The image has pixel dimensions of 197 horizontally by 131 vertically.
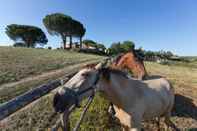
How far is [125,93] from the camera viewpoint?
2861mm

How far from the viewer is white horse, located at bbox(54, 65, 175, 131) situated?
237 centimetres

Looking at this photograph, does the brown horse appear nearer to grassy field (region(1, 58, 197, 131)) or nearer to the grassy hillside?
grassy field (region(1, 58, 197, 131))

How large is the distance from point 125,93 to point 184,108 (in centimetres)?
371

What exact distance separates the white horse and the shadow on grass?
206 cm

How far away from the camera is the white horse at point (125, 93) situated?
2.37 metres

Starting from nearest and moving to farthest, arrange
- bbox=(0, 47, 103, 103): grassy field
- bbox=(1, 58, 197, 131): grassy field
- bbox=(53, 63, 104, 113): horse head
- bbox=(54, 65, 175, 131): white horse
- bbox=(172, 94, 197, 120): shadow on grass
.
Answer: bbox=(53, 63, 104, 113): horse head < bbox=(54, 65, 175, 131): white horse < bbox=(1, 58, 197, 131): grassy field < bbox=(172, 94, 197, 120): shadow on grass < bbox=(0, 47, 103, 103): grassy field

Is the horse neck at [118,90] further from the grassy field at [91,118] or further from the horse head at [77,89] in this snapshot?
the grassy field at [91,118]

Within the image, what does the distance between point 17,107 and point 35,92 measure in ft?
1.63

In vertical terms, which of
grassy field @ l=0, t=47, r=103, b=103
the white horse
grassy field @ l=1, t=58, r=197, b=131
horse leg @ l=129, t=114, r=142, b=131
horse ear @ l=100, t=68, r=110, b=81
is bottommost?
grassy field @ l=0, t=47, r=103, b=103

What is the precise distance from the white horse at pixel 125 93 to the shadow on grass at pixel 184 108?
81.2 inches

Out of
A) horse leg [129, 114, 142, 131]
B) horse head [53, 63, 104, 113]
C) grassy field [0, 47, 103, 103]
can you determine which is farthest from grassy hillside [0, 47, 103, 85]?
horse head [53, 63, 104, 113]

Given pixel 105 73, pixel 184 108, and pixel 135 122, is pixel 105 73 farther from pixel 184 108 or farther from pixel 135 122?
pixel 184 108

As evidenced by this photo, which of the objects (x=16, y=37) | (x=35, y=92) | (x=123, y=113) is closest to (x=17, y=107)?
(x=35, y=92)

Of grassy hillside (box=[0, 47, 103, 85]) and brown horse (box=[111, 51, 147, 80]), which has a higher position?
brown horse (box=[111, 51, 147, 80])
